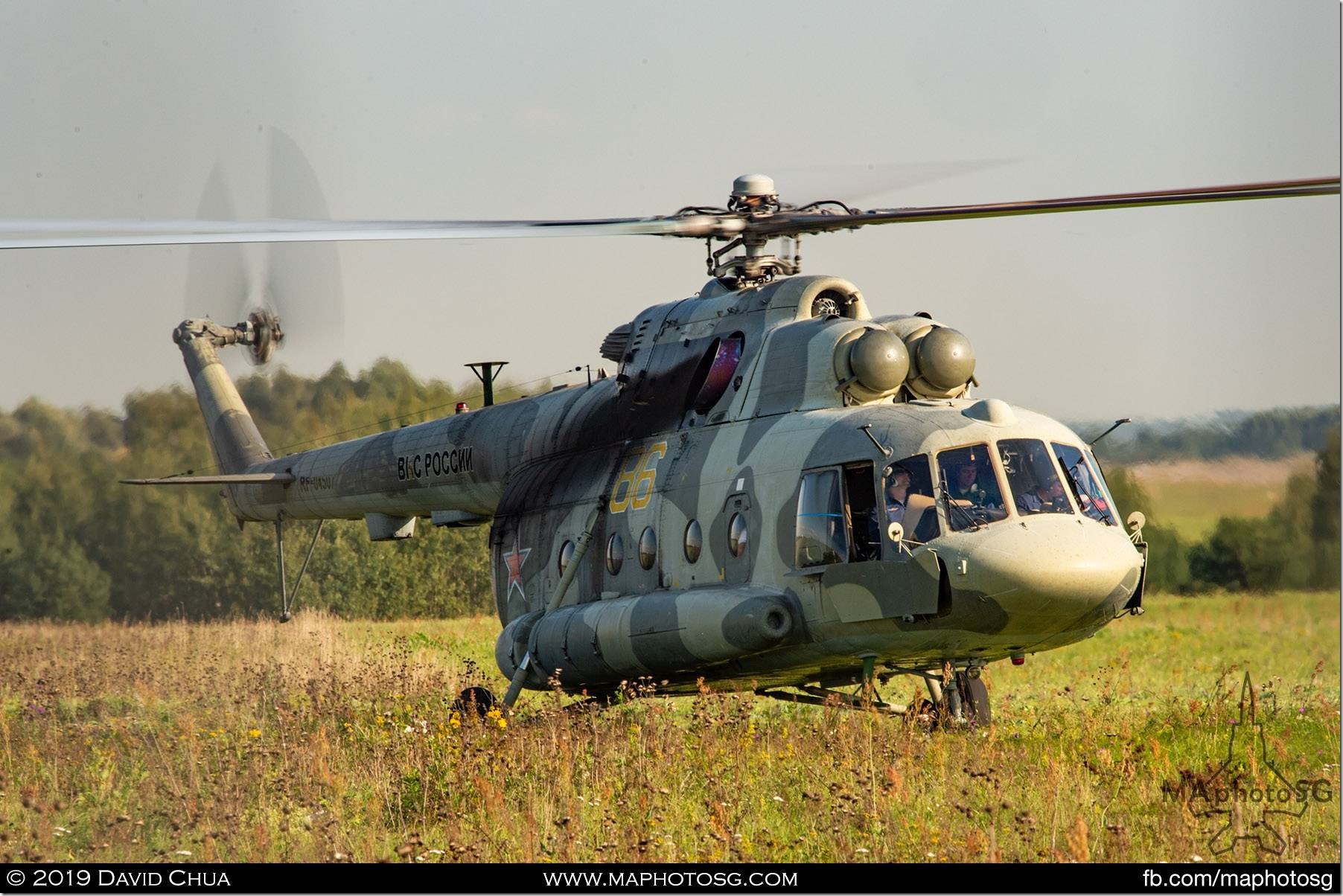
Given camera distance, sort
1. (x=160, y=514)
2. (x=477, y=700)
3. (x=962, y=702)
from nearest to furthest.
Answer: (x=962, y=702)
(x=477, y=700)
(x=160, y=514)

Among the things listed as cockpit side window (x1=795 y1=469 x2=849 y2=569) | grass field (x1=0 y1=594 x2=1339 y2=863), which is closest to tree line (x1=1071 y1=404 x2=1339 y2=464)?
grass field (x1=0 y1=594 x2=1339 y2=863)

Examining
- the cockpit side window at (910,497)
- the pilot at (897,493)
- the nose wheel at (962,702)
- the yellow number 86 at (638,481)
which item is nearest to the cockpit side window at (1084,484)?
the cockpit side window at (910,497)

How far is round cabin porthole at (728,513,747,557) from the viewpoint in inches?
450

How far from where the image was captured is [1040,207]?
10617 mm

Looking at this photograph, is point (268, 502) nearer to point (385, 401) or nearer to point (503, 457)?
point (503, 457)

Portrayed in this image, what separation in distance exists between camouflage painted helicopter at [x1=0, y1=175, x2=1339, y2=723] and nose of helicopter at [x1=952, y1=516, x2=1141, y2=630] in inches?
0.6

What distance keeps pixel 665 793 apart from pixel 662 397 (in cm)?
417

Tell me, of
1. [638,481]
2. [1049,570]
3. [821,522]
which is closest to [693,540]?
[638,481]

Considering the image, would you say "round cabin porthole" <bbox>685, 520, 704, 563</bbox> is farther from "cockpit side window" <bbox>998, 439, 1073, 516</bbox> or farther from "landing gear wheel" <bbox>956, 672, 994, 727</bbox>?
"cockpit side window" <bbox>998, 439, 1073, 516</bbox>

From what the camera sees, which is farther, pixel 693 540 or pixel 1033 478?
pixel 693 540

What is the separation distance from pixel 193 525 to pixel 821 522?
800 inches

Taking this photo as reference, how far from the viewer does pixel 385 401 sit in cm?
3275

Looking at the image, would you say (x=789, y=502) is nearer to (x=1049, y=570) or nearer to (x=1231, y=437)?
(x=1049, y=570)

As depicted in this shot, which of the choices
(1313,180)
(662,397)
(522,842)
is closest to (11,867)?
(522,842)
